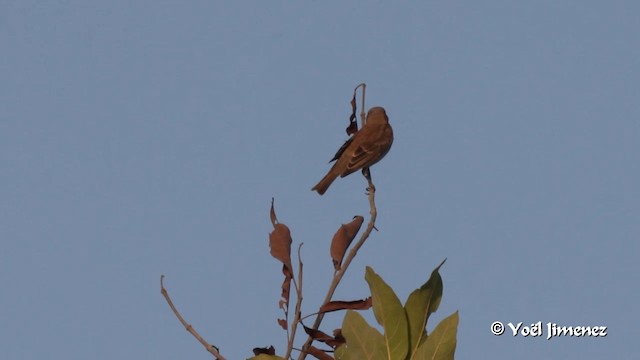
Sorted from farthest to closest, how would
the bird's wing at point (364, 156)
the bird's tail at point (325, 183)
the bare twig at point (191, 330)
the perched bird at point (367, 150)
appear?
the bird's tail at point (325, 183)
the bird's wing at point (364, 156)
the perched bird at point (367, 150)
the bare twig at point (191, 330)

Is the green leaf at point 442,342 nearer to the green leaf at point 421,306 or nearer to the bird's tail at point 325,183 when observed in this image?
the green leaf at point 421,306

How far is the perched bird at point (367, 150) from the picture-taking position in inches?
308

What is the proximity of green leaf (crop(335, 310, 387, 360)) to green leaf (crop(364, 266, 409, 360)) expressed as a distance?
48 millimetres

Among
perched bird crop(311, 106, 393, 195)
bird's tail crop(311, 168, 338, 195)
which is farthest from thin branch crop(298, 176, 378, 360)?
bird's tail crop(311, 168, 338, 195)

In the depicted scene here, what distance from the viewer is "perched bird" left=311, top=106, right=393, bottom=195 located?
7824mm

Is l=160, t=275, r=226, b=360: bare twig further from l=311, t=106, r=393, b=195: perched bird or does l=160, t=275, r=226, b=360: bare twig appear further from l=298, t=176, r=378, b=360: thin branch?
→ l=311, t=106, r=393, b=195: perched bird

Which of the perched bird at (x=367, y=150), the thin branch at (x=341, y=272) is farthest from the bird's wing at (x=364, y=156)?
the thin branch at (x=341, y=272)

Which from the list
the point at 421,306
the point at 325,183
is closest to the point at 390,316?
the point at 421,306

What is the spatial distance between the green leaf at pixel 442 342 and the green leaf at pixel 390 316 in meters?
0.11

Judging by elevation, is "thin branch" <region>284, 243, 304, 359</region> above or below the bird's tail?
below

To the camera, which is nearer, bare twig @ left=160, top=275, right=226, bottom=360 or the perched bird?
bare twig @ left=160, top=275, right=226, bottom=360

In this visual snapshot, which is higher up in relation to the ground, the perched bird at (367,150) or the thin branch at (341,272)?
the perched bird at (367,150)

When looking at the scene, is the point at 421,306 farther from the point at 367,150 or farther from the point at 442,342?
the point at 367,150

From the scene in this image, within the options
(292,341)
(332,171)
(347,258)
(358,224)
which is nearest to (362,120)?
(358,224)
